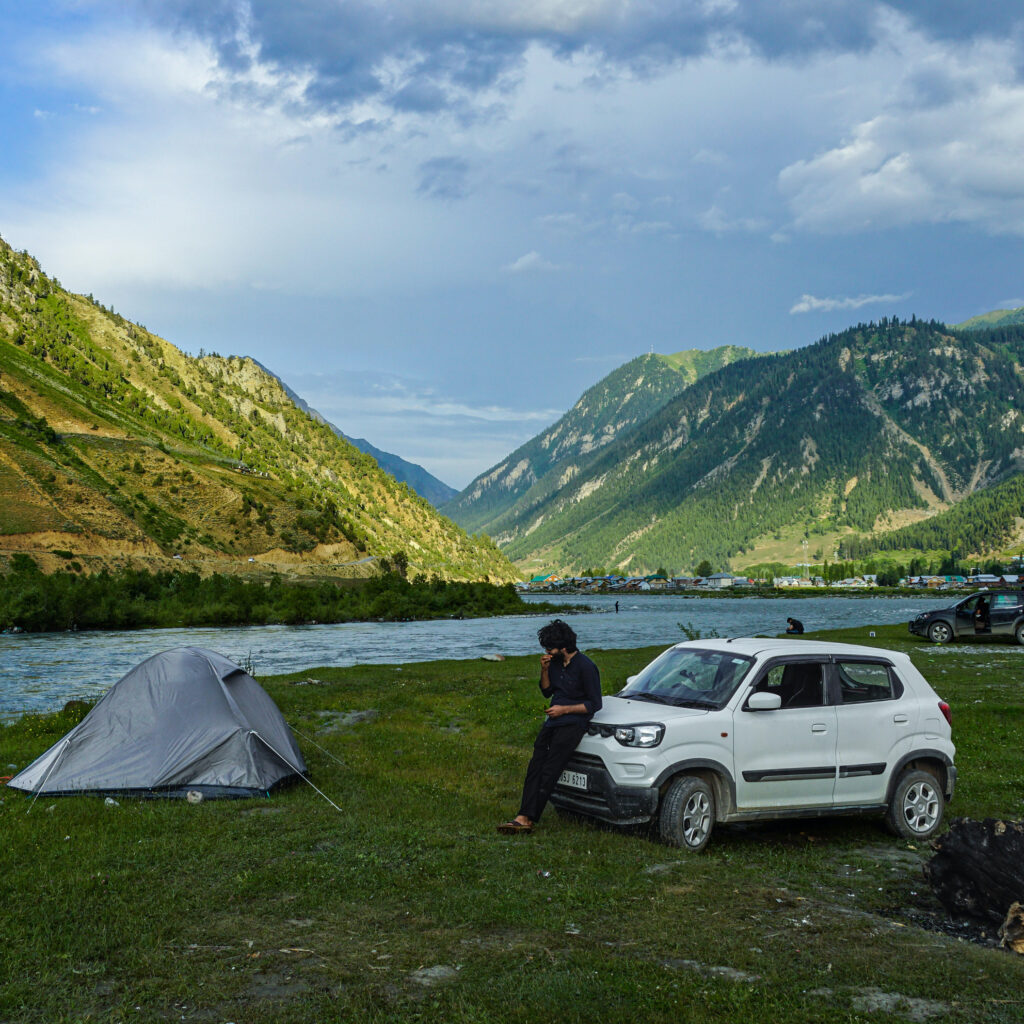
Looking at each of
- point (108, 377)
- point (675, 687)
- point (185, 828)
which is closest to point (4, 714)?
point (185, 828)

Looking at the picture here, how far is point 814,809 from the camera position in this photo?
35.0 ft

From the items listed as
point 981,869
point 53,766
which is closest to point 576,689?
point 981,869

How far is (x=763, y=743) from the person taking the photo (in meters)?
10.4

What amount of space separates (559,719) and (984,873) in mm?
4729

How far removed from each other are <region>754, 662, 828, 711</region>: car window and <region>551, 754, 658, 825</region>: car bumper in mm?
2167

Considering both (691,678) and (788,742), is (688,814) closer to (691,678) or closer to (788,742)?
(788,742)

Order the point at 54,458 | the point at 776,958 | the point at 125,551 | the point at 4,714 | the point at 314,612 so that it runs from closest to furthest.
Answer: the point at 776,958 < the point at 4,714 < the point at 314,612 < the point at 125,551 < the point at 54,458

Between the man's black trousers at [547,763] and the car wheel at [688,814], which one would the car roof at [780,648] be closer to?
the car wheel at [688,814]

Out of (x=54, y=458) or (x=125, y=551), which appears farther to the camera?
(x=54, y=458)

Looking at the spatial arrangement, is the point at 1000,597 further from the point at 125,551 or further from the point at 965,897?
the point at 125,551

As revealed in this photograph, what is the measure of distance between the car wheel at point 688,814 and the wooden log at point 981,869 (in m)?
2.49

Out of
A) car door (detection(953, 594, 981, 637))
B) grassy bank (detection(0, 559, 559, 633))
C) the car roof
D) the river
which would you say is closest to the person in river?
the car roof

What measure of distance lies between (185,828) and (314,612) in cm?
6981

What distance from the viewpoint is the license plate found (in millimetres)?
10523
